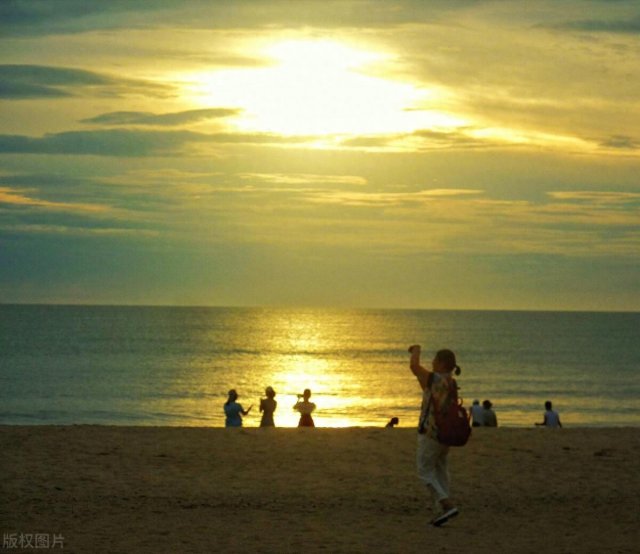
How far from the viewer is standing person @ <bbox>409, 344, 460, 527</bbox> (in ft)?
36.7

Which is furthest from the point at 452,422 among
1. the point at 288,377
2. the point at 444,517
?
the point at 288,377

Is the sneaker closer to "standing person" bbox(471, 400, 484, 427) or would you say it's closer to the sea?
"standing person" bbox(471, 400, 484, 427)

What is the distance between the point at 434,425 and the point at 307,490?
354 cm

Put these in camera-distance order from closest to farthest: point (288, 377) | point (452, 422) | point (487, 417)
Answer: point (452, 422) < point (487, 417) < point (288, 377)

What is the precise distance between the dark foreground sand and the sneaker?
220 millimetres

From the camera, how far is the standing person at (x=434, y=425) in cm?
1118

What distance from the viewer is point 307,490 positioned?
1426 cm

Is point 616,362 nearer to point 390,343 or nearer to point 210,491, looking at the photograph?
point 390,343

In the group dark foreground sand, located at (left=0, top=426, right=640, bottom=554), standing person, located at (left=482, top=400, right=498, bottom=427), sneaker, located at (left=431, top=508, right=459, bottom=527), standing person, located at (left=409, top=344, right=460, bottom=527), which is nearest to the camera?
standing person, located at (left=409, top=344, right=460, bottom=527)

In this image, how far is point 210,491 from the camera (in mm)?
14203

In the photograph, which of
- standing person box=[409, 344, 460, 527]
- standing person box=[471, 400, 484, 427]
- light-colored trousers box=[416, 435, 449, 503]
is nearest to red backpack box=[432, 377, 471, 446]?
standing person box=[409, 344, 460, 527]

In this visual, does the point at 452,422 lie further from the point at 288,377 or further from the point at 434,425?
the point at 288,377

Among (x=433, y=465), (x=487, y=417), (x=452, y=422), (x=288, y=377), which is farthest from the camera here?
(x=288, y=377)

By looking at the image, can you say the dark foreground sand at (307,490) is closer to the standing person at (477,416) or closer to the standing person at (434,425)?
the standing person at (434,425)
